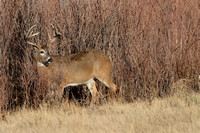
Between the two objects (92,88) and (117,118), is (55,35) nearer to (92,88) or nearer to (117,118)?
(92,88)

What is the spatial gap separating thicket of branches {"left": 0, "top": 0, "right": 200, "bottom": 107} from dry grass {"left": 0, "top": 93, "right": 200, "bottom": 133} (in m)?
0.92

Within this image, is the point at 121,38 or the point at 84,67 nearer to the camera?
the point at 84,67

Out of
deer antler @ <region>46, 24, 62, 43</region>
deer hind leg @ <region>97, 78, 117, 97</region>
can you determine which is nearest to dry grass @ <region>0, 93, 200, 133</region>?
deer hind leg @ <region>97, 78, 117, 97</region>

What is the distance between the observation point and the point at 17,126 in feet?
21.3

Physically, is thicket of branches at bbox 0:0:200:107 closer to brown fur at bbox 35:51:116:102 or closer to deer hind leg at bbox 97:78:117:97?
deer hind leg at bbox 97:78:117:97

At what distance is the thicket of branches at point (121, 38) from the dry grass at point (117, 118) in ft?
3.03

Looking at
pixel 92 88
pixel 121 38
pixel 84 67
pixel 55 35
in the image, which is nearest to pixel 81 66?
pixel 84 67

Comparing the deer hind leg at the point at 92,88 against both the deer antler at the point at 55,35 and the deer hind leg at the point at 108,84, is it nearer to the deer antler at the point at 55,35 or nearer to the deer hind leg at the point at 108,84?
the deer hind leg at the point at 108,84

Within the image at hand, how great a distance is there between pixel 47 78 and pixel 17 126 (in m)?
2.05

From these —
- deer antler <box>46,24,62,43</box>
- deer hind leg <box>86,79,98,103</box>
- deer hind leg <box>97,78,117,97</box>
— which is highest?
deer antler <box>46,24,62,43</box>

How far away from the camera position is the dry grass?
593 centimetres

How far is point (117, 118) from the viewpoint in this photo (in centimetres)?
657

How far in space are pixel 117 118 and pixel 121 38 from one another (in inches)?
120

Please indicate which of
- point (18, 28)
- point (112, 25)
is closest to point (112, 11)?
point (112, 25)
